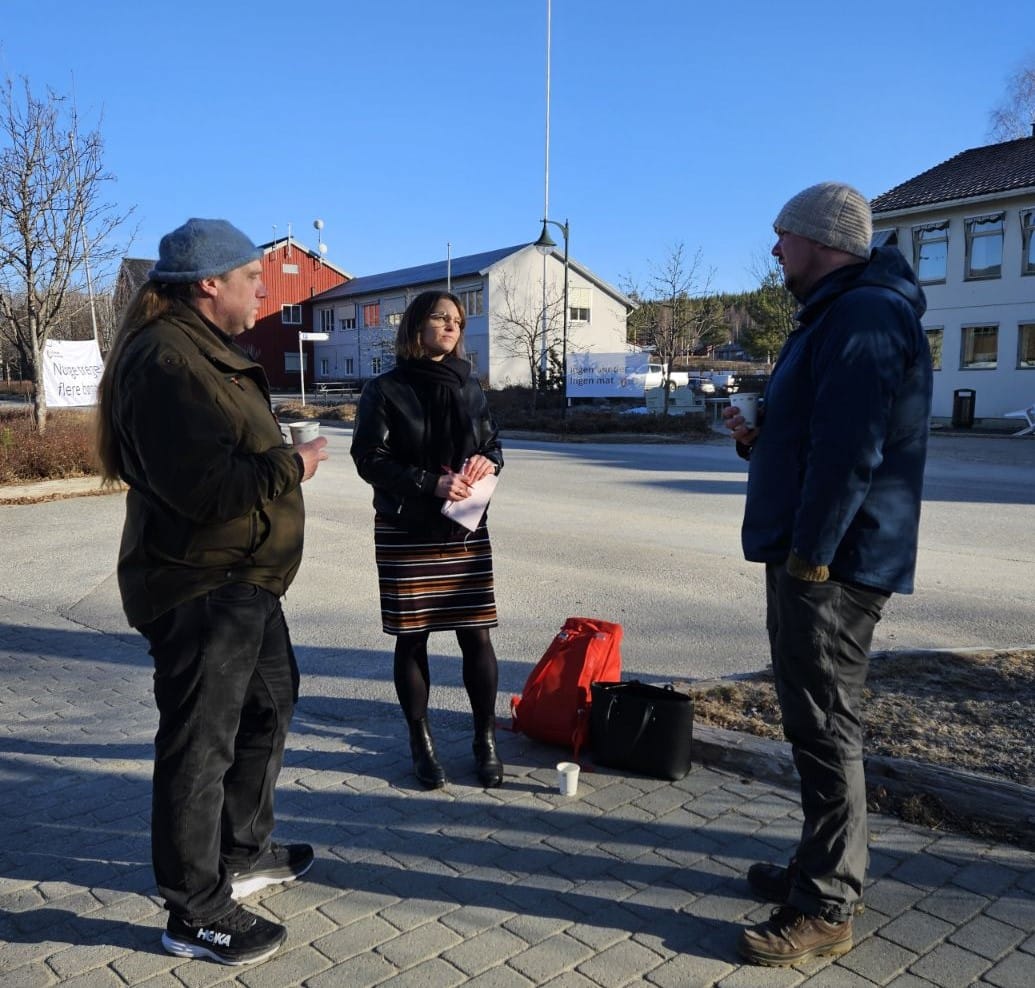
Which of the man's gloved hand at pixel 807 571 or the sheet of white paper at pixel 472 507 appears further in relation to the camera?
the sheet of white paper at pixel 472 507

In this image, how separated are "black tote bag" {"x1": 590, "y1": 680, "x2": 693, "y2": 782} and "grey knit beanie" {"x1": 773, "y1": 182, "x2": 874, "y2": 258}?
1979 millimetres

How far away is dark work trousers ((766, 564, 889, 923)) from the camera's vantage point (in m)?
2.60

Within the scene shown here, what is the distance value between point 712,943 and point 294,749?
7.25ft

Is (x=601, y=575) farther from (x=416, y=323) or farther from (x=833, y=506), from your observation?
(x=833, y=506)

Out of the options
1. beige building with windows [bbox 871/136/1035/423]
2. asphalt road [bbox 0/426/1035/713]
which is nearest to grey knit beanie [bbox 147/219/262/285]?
asphalt road [bbox 0/426/1035/713]

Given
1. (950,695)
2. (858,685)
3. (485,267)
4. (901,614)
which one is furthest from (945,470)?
(485,267)

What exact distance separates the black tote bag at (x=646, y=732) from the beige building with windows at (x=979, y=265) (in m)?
26.5

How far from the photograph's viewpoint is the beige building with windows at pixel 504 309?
47.3 meters

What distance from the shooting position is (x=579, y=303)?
50281 mm

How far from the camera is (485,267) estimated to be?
1875 inches

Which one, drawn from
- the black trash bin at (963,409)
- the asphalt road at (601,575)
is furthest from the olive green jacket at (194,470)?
the black trash bin at (963,409)

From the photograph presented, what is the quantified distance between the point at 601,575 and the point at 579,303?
43782 mm

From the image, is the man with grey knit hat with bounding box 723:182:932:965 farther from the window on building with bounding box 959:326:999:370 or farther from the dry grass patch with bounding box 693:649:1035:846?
the window on building with bounding box 959:326:999:370

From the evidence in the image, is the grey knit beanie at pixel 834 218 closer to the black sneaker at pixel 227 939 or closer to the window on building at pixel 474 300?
the black sneaker at pixel 227 939
